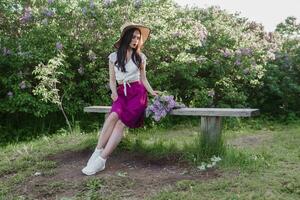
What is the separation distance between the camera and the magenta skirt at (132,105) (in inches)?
217

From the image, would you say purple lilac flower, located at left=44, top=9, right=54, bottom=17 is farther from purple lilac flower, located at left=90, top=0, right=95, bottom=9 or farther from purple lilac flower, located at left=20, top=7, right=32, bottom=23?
purple lilac flower, located at left=90, top=0, right=95, bottom=9

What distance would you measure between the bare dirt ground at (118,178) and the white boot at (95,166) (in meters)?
0.06

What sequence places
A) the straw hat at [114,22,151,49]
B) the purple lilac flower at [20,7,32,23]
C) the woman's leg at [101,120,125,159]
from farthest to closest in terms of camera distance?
the purple lilac flower at [20,7,32,23] → the straw hat at [114,22,151,49] → the woman's leg at [101,120,125,159]

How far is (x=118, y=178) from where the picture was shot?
5008 mm

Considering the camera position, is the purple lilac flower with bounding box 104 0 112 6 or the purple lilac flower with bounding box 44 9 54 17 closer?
the purple lilac flower with bounding box 44 9 54 17

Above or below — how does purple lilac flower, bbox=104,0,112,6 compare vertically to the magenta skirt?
above

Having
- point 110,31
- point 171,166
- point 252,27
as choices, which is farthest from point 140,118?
point 252,27

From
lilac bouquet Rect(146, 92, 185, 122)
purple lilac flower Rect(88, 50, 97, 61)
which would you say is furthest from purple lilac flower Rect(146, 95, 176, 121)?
purple lilac flower Rect(88, 50, 97, 61)

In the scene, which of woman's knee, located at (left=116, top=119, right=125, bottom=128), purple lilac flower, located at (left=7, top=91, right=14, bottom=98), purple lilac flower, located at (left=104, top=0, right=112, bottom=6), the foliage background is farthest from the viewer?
purple lilac flower, located at (left=104, top=0, right=112, bottom=6)

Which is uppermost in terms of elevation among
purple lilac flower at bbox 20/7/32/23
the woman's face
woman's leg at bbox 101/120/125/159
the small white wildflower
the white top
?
purple lilac flower at bbox 20/7/32/23

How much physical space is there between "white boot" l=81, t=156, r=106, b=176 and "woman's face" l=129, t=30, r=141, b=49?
1.28m

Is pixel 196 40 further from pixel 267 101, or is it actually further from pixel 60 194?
pixel 60 194

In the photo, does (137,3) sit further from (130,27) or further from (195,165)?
(195,165)

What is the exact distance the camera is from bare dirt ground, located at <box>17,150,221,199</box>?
4754 mm
